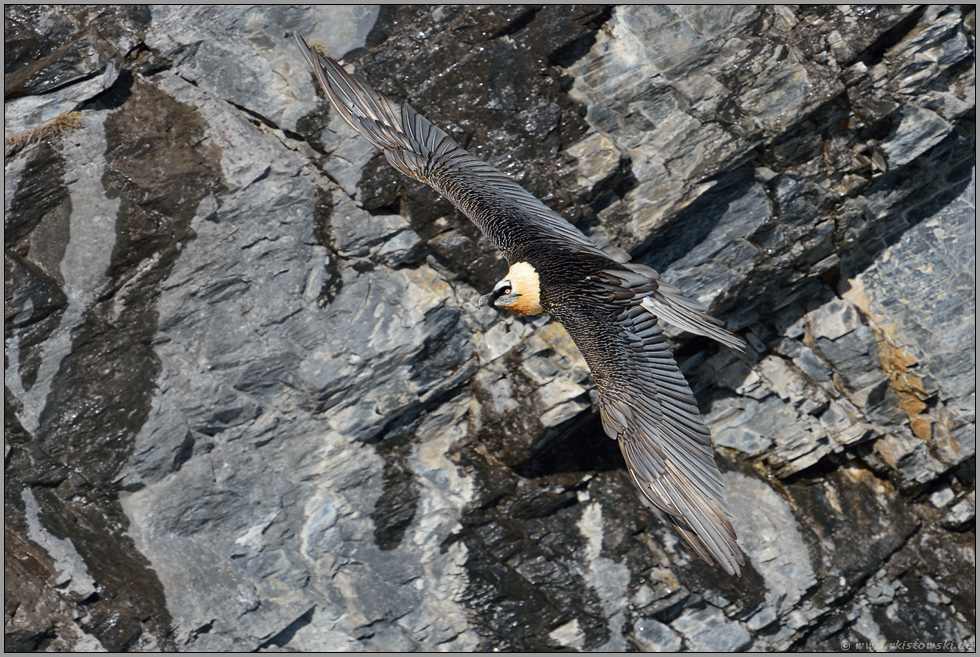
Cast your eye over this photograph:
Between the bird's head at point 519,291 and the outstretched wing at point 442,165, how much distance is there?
0.29m

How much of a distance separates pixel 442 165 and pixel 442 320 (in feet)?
6.72

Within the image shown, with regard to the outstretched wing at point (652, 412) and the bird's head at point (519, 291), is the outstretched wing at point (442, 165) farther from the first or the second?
the outstretched wing at point (652, 412)

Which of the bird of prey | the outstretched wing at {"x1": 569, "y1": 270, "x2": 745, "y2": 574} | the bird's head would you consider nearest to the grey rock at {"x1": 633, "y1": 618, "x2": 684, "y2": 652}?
the outstretched wing at {"x1": 569, "y1": 270, "x2": 745, "y2": 574}

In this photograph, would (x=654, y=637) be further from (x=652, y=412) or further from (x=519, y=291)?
(x=519, y=291)

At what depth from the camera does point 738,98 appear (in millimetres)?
8664

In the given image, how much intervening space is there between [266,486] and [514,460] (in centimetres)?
289

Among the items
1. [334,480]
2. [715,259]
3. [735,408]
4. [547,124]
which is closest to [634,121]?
[547,124]

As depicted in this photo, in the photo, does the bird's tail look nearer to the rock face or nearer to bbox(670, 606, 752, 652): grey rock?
the rock face

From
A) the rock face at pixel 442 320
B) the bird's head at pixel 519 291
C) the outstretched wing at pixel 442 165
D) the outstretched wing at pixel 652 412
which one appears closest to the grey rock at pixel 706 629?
the rock face at pixel 442 320

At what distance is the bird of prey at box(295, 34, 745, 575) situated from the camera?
253 inches

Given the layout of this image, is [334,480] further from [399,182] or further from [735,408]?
[735,408]

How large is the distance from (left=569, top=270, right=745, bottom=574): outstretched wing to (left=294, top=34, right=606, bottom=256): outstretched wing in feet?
3.34

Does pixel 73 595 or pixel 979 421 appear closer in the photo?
pixel 73 595

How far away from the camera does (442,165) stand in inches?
308
